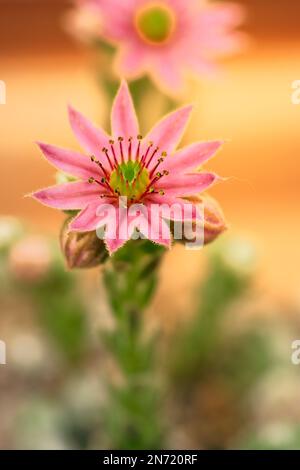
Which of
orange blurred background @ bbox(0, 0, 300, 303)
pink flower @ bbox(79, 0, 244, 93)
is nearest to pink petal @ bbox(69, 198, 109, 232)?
pink flower @ bbox(79, 0, 244, 93)

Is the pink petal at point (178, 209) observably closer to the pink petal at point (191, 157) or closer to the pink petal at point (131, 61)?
the pink petal at point (191, 157)

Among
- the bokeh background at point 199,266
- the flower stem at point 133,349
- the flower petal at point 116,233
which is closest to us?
the flower petal at point 116,233

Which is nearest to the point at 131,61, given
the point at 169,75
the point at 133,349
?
the point at 169,75

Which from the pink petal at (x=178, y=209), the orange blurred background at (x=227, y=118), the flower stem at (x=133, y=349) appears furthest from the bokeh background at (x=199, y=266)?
the pink petal at (x=178, y=209)

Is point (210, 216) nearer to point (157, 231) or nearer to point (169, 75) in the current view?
point (157, 231)

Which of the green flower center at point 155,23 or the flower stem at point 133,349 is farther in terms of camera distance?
the green flower center at point 155,23

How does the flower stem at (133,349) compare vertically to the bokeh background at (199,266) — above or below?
below

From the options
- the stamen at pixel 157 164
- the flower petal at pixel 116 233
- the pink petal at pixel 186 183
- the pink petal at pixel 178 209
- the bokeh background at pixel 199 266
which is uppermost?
the bokeh background at pixel 199 266

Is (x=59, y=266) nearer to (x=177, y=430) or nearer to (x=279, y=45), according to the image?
(x=177, y=430)
